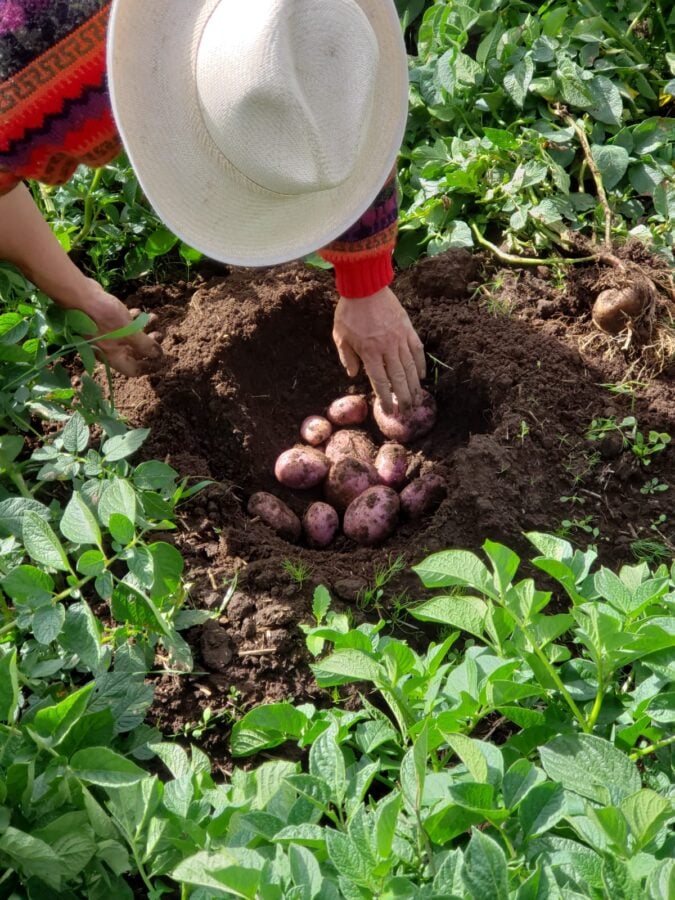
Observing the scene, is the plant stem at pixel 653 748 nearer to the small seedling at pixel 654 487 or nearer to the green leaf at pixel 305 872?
the green leaf at pixel 305 872

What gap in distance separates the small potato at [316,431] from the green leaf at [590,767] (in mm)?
1580

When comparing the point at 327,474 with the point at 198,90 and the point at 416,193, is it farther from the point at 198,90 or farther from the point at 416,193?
the point at 198,90

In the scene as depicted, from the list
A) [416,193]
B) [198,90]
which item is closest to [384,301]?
[416,193]

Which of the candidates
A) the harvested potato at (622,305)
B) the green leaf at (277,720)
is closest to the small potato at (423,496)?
the harvested potato at (622,305)

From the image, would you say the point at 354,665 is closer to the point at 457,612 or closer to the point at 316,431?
the point at 457,612

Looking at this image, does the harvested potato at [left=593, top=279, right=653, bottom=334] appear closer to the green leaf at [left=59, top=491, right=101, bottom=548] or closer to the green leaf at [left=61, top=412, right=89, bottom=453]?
the green leaf at [left=61, top=412, right=89, bottom=453]

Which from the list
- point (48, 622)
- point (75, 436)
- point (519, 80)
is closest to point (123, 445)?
point (75, 436)

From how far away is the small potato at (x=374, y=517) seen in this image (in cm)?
247

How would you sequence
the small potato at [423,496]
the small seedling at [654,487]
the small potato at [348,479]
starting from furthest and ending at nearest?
the small potato at [348,479]
the small potato at [423,496]
the small seedling at [654,487]

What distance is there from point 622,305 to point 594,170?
553 mm

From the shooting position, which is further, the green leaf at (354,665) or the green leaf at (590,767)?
the green leaf at (354,665)

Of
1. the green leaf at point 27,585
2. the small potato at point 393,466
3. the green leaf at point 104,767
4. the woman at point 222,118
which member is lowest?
the small potato at point 393,466

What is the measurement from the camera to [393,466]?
262 cm

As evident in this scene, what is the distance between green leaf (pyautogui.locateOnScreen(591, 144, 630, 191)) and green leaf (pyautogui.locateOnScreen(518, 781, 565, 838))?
2181mm
